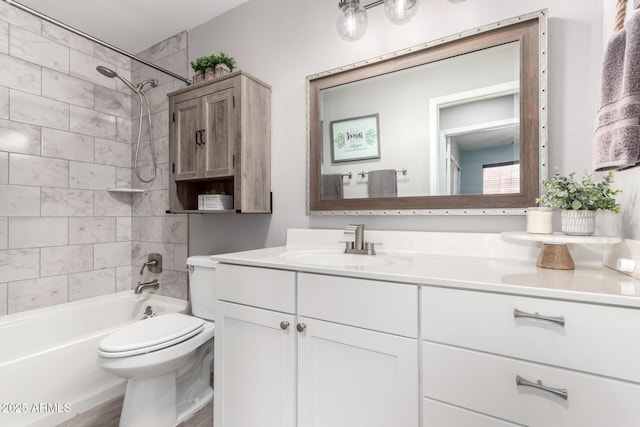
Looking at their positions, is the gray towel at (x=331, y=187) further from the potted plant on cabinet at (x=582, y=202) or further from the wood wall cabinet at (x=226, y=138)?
the potted plant on cabinet at (x=582, y=202)

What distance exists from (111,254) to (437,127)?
260 cm

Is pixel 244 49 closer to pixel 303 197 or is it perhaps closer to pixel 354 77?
pixel 354 77

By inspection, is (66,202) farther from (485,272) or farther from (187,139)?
(485,272)

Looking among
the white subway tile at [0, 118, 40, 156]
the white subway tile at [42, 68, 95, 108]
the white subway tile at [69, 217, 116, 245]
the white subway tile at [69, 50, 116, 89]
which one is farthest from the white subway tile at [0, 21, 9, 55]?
the white subway tile at [69, 217, 116, 245]

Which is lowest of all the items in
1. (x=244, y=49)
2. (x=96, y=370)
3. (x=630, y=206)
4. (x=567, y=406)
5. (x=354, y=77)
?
(x=96, y=370)

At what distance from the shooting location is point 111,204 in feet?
7.90

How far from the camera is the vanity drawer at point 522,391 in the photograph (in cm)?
64

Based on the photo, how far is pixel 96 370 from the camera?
1662 mm

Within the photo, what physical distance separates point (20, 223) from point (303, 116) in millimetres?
2006

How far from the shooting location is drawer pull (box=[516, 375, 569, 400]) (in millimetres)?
676

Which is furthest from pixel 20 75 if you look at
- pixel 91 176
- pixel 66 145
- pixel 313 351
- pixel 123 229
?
pixel 313 351

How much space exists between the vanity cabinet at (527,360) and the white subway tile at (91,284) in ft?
8.25

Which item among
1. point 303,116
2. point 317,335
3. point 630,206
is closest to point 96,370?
point 317,335

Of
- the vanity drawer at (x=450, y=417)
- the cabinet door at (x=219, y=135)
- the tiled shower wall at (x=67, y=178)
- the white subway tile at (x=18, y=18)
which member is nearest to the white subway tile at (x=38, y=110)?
the tiled shower wall at (x=67, y=178)
